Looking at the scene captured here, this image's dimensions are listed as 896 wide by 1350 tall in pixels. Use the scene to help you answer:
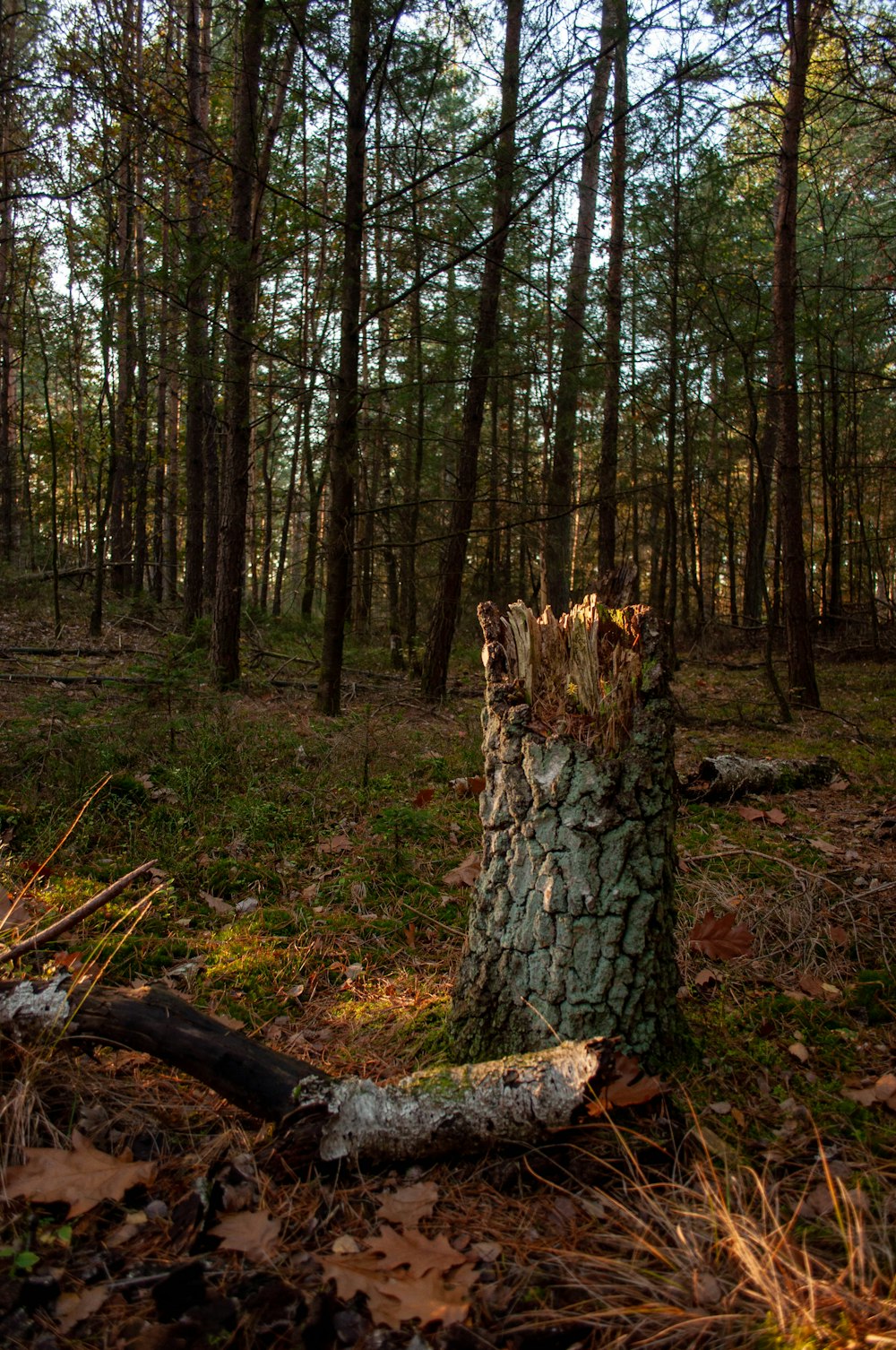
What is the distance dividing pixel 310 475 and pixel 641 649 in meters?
12.3

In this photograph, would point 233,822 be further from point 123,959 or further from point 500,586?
point 500,586

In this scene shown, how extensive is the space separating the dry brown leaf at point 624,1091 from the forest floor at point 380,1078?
2.2 inches

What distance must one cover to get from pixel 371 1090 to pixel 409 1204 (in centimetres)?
27

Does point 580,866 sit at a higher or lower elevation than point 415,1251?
higher

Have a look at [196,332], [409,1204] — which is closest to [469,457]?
[196,332]

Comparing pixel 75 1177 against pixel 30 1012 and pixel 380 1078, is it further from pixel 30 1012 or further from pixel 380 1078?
pixel 380 1078

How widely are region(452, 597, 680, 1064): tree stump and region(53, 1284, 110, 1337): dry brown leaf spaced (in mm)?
1141

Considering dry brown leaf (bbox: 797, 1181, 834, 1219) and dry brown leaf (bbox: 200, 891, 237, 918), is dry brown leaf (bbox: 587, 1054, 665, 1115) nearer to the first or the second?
dry brown leaf (bbox: 797, 1181, 834, 1219)

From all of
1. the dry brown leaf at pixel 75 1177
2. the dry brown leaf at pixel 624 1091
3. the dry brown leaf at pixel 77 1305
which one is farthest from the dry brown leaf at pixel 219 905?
the dry brown leaf at pixel 624 1091

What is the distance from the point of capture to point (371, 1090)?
194 cm

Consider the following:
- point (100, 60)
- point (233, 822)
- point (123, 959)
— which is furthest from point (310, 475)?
point (123, 959)

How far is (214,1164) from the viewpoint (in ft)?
6.13

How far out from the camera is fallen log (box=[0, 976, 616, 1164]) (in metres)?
1.87

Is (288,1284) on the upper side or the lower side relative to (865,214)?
lower
